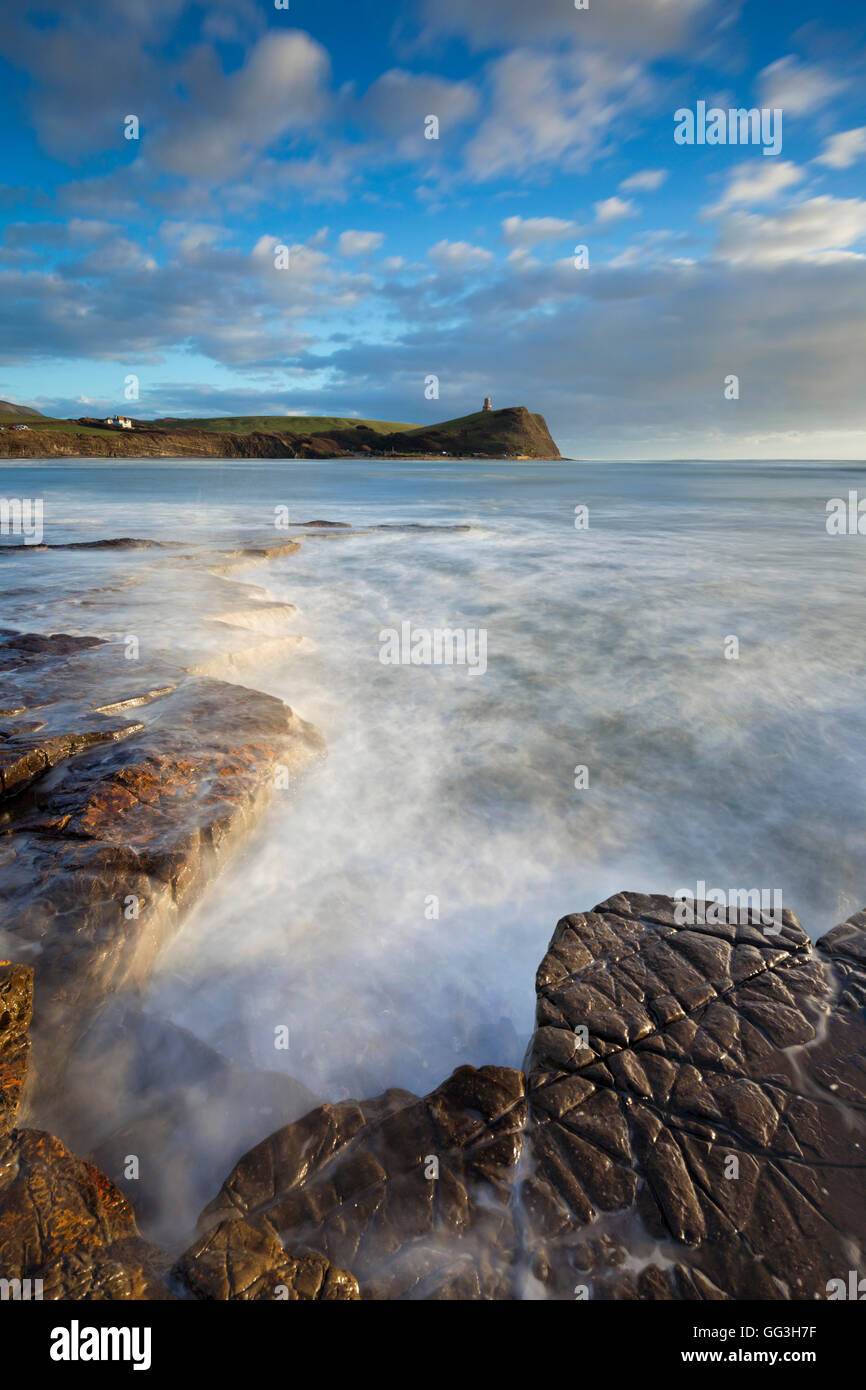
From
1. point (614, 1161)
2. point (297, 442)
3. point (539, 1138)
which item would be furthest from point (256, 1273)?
point (297, 442)

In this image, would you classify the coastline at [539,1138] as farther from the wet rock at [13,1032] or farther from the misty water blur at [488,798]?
the misty water blur at [488,798]

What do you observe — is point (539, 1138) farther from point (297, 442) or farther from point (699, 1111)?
point (297, 442)

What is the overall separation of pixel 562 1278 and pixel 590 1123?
511 mm

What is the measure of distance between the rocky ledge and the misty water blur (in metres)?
0.42

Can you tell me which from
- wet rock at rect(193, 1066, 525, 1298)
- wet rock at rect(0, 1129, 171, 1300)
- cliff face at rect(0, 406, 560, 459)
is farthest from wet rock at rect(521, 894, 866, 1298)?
cliff face at rect(0, 406, 560, 459)

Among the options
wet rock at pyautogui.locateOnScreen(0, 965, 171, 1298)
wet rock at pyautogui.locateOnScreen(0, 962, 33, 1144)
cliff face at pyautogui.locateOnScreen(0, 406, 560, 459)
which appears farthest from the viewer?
cliff face at pyautogui.locateOnScreen(0, 406, 560, 459)

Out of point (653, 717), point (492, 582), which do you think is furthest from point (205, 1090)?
point (492, 582)

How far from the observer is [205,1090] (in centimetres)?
288

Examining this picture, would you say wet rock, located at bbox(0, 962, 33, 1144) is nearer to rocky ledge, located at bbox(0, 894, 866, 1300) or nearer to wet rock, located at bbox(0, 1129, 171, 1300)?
rocky ledge, located at bbox(0, 894, 866, 1300)

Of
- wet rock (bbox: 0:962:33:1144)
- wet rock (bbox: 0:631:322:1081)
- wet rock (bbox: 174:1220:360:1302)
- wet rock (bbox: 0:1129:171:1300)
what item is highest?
wet rock (bbox: 0:631:322:1081)

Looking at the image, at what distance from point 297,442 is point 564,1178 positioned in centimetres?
15056

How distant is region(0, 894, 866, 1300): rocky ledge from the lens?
84.0 inches

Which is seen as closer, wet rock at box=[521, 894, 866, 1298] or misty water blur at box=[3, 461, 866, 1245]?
wet rock at box=[521, 894, 866, 1298]

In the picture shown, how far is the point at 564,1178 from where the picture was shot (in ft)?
7.86
